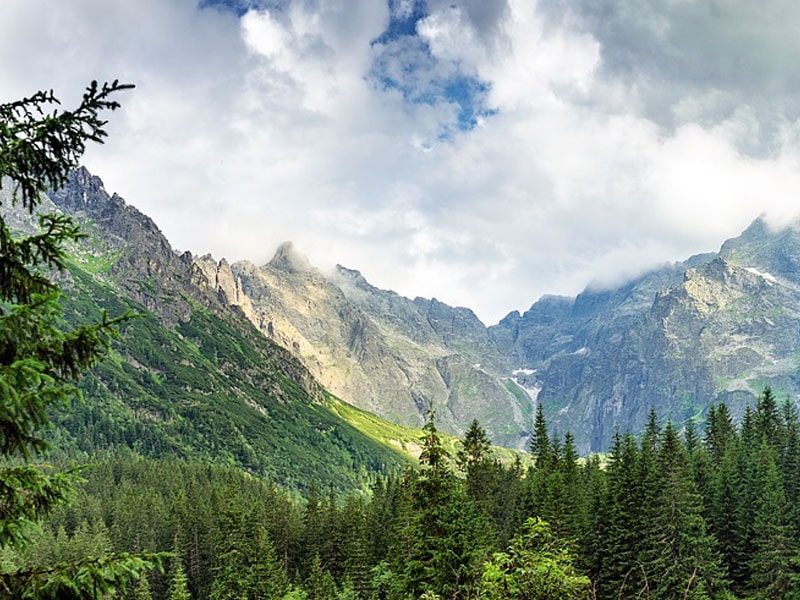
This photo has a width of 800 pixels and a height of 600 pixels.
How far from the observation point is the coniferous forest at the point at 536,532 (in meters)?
30.3

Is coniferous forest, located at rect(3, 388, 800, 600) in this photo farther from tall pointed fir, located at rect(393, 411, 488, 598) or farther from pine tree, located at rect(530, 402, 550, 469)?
pine tree, located at rect(530, 402, 550, 469)

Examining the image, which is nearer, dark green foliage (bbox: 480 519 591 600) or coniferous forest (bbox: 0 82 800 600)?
coniferous forest (bbox: 0 82 800 600)

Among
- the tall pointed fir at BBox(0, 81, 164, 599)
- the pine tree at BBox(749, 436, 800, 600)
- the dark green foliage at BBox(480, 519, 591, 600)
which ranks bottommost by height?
the pine tree at BBox(749, 436, 800, 600)

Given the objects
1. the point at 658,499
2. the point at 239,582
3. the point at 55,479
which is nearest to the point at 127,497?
the point at 239,582

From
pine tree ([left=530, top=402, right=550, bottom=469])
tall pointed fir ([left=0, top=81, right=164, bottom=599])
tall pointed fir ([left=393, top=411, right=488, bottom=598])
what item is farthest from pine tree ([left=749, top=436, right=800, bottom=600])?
tall pointed fir ([left=0, top=81, right=164, bottom=599])

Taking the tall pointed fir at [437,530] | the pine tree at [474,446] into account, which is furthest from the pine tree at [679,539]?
Result: the tall pointed fir at [437,530]

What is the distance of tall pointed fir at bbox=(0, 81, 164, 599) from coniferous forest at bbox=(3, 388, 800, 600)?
2.53 ft

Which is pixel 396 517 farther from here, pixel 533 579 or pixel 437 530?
pixel 533 579

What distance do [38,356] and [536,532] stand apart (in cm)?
1278

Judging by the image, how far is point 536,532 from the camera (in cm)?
1630

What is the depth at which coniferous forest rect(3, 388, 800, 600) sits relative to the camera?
30.3 meters

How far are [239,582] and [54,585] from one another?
64.4 m

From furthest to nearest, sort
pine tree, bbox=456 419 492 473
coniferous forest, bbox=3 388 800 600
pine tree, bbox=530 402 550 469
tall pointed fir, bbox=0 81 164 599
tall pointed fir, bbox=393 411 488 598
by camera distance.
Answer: pine tree, bbox=530 402 550 469 → pine tree, bbox=456 419 492 473 → coniferous forest, bbox=3 388 800 600 → tall pointed fir, bbox=393 411 488 598 → tall pointed fir, bbox=0 81 164 599

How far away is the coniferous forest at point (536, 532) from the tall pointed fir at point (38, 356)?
2.53 ft
